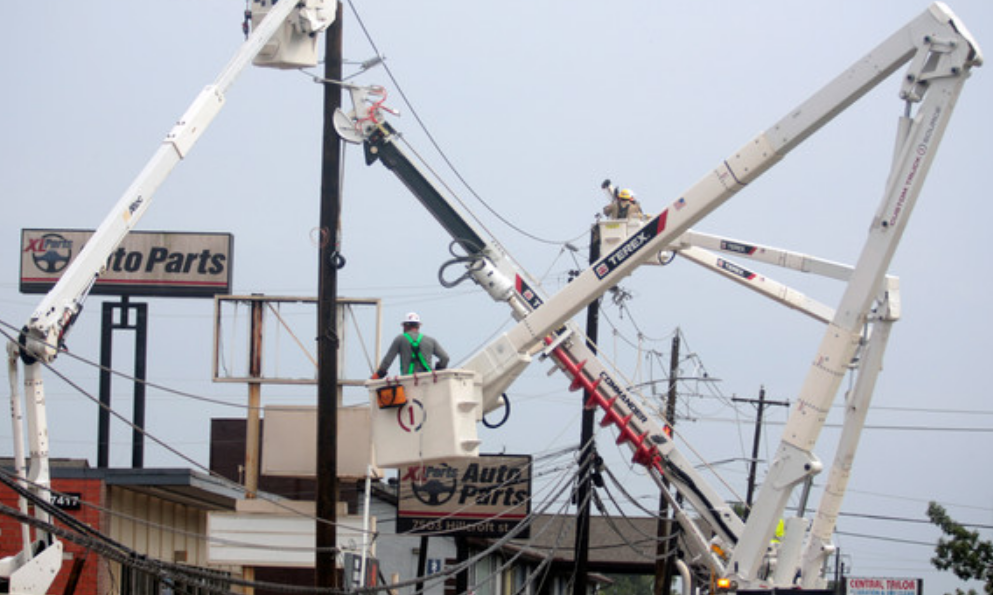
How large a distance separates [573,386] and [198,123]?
383 inches

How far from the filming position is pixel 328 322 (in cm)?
2180

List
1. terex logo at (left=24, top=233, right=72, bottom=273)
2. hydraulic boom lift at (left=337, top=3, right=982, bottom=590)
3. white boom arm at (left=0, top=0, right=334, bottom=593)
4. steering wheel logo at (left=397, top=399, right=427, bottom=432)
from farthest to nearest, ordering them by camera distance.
A: terex logo at (left=24, top=233, right=72, bottom=273) < steering wheel logo at (left=397, top=399, right=427, bottom=432) < hydraulic boom lift at (left=337, top=3, right=982, bottom=590) < white boom arm at (left=0, top=0, right=334, bottom=593)

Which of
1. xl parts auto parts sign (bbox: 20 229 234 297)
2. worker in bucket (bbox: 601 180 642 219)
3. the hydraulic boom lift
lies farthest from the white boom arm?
xl parts auto parts sign (bbox: 20 229 234 297)

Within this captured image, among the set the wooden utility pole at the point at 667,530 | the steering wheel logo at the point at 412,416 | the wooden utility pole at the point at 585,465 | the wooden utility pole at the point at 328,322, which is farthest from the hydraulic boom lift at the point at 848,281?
the wooden utility pole at the point at 667,530

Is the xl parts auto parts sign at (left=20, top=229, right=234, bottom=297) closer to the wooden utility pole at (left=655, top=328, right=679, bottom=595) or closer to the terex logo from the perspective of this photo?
the terex logo

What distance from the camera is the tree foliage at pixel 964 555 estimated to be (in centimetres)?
4947

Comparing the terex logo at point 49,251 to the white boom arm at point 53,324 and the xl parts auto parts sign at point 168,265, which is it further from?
the white boom arm at point 53,324

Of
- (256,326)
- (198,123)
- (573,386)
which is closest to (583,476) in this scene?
(573,386)

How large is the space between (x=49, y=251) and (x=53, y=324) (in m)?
26.8

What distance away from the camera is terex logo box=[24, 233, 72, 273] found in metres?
41.8

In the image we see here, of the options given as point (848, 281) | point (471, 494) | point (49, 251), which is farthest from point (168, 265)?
point (848, 281)

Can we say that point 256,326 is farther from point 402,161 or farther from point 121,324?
point 121,324

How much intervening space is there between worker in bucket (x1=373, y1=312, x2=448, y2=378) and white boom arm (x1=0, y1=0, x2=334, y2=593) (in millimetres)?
3582

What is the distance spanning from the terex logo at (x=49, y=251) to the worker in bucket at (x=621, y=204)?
1988cm
